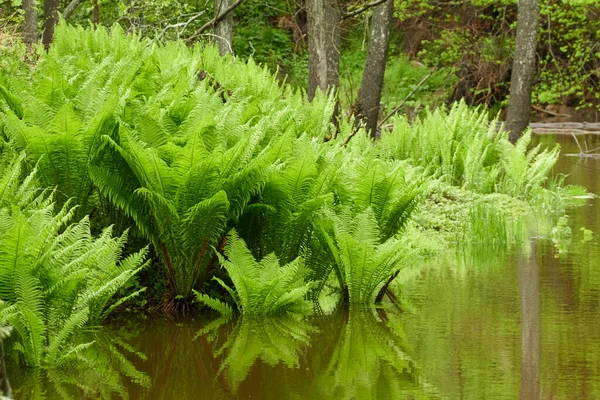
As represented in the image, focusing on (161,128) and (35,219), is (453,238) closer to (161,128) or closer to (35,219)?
(161,128)

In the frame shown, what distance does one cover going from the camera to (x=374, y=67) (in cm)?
1600

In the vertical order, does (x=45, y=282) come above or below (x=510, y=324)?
below

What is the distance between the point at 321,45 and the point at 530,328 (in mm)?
8892

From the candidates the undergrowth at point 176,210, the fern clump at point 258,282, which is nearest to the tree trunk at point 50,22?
the undergrowth at point 176,210

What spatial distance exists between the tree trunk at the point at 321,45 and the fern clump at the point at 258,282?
7.09m

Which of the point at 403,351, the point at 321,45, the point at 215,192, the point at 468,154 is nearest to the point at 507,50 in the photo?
the point at 321,45

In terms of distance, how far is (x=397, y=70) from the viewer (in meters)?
29.2

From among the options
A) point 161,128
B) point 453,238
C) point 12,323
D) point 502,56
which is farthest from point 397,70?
point 12,323

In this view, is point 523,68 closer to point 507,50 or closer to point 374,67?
point 374,67

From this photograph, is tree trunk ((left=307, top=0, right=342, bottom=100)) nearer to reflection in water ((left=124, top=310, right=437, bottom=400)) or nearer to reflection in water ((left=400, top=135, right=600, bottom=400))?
reflection in water ((left=400, top=135, right=600, bottom=400))

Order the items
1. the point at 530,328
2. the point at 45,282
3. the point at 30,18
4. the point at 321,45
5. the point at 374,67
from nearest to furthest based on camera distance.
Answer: the point at 45,282, the point at 530,328, the point at 321,45, the point at 30,18, the point at 374,67

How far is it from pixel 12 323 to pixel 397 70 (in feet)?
82.6

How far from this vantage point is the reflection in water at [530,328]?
4887 mm

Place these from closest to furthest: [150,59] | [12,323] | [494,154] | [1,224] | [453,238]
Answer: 1. [12,323]
2. [1,224]
3. [150,59]
4. [453,238]
5. [494,154]
